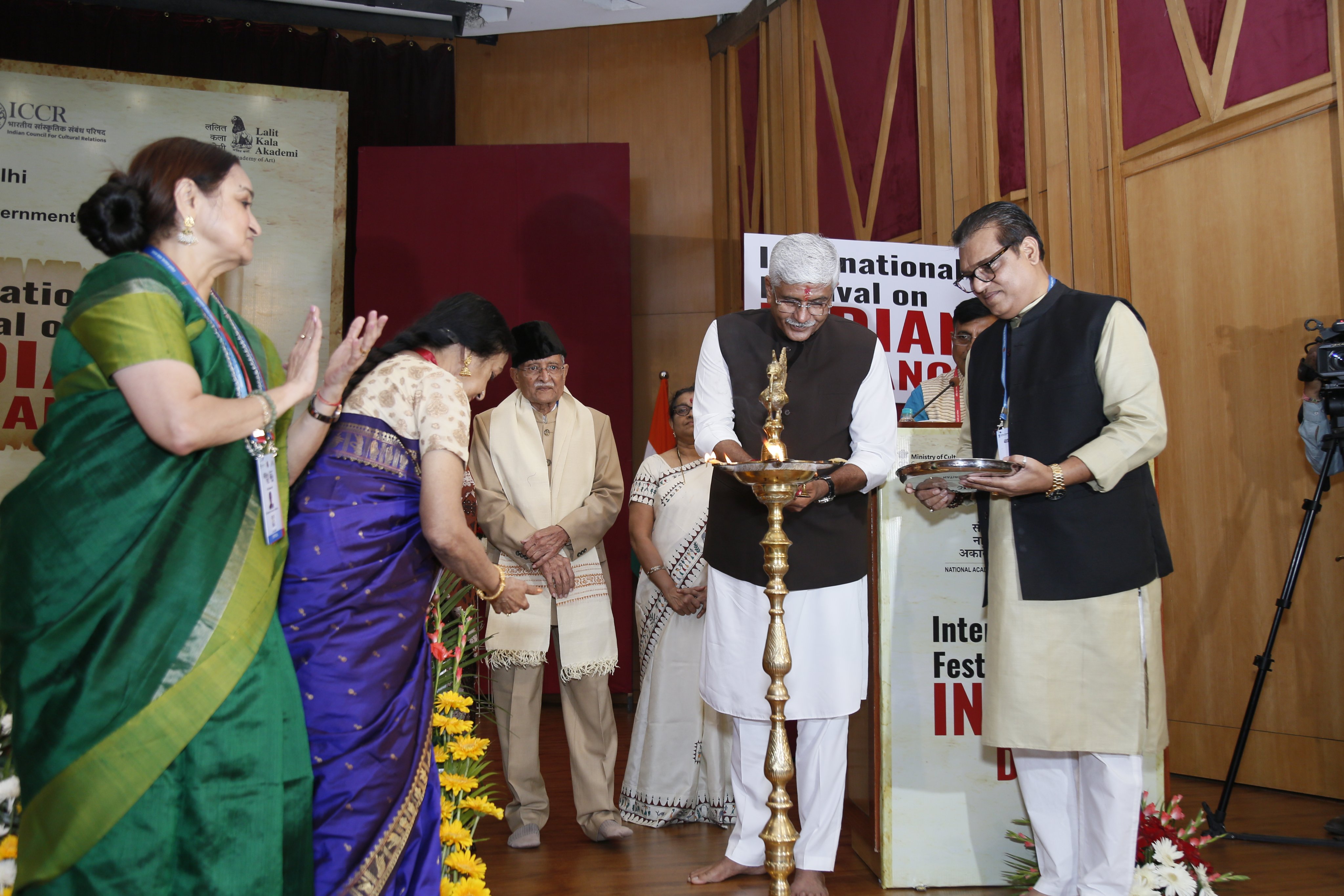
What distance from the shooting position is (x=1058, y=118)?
445cm

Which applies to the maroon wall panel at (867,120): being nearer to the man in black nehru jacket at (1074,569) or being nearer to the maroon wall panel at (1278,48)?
the maroon wall panel at (1278,48)

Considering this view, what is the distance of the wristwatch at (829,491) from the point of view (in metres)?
2.45

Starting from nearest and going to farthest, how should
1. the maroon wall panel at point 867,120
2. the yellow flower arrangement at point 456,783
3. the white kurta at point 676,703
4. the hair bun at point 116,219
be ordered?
the hair bun at point 116,219 → the yellow flower arrangement at point 456,783 → the white kurta at point 676,703 → the maroon wall panel at point 867,120

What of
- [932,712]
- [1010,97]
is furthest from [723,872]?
[1010,97]

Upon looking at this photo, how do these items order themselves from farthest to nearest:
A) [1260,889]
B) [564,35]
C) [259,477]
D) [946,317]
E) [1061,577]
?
[564,35], [946,317], [1260,889], [1061,577], [259,477]

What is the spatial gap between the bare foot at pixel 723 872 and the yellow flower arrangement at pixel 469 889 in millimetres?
722

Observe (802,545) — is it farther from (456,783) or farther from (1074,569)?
(456,783)

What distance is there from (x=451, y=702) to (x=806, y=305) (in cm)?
135

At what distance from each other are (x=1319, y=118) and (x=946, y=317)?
149 centimetres

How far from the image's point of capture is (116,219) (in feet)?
5.45

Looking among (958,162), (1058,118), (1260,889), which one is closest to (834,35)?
(958,162)

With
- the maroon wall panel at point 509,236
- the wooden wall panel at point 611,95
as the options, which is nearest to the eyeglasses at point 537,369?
the maroon wall panel at point 509,236

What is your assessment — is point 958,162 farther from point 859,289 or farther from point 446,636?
point 446,636

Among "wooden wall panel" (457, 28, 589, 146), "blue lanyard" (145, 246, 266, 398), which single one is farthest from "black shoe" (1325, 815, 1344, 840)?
"wooden wall panel" (457, 28, 589, 146)
